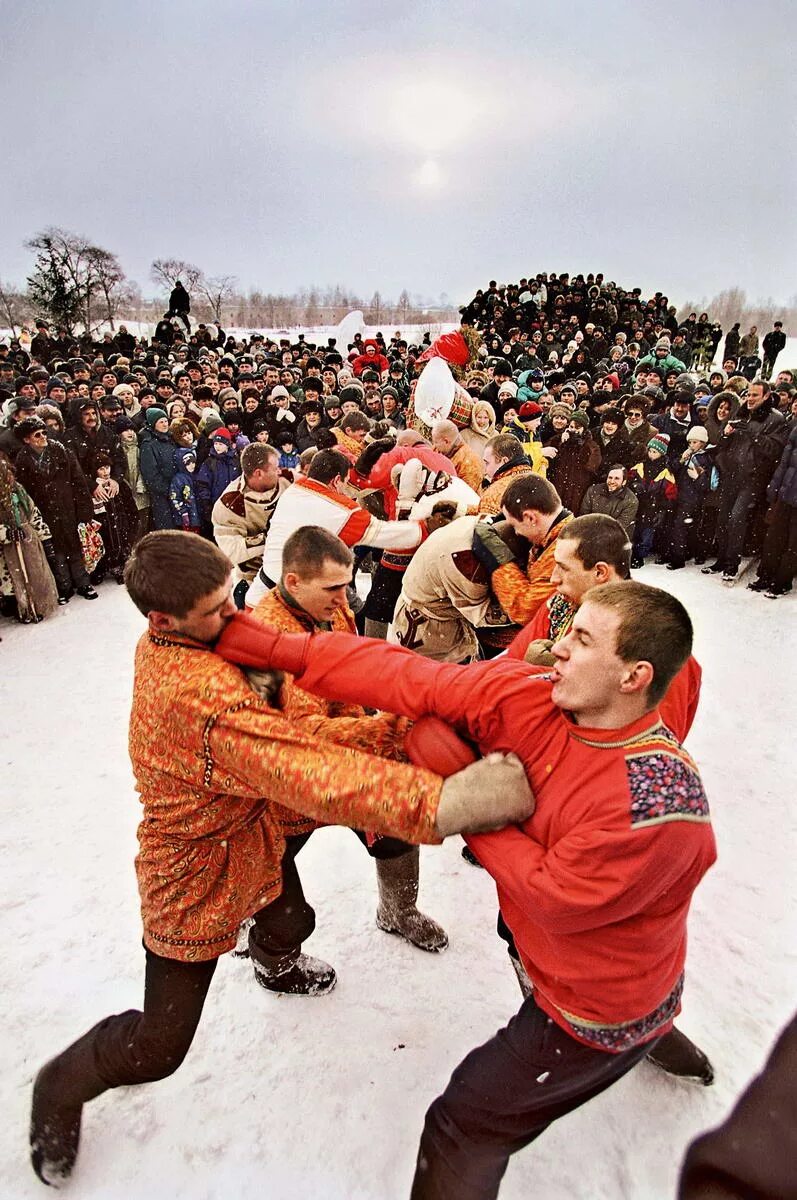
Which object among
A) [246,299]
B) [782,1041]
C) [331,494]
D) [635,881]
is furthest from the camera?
[246,299]

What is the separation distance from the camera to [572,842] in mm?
1379

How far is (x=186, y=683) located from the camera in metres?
1.59

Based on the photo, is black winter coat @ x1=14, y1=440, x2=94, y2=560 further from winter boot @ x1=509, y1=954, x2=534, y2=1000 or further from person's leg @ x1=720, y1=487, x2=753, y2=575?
person's leg @ x1=720, y1=487, x2=753, y2=575

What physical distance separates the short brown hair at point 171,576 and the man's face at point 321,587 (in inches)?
21.2

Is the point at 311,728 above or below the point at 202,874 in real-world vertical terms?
above

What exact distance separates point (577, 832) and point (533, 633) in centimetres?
117

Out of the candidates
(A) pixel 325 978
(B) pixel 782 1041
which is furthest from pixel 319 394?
(B) pixel 782 1041

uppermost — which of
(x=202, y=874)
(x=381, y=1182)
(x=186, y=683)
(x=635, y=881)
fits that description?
(x=186, y=683)

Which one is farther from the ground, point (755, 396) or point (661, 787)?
point (755, 396)

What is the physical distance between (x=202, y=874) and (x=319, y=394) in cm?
895

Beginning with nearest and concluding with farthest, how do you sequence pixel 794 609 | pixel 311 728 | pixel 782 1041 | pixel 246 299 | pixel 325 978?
pixel 782 1041, pixel 311 728, pixel 325 978, pixel 794 609, pixel 246 299

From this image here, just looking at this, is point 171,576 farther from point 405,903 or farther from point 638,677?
point 405,903

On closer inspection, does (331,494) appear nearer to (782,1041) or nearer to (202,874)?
(202,874)

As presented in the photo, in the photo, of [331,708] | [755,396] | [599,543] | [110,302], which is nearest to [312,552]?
[331,708]
